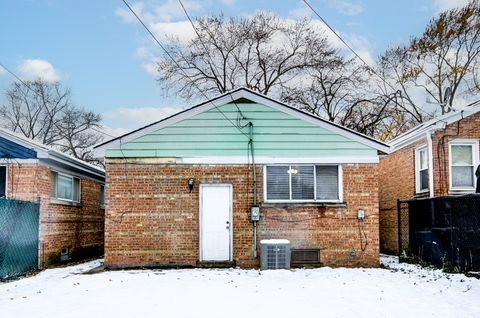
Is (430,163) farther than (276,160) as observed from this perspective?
Yes

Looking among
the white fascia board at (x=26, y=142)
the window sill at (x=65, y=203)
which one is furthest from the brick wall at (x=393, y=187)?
the white fascia board at (x=26, y=142)

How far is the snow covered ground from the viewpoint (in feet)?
27.3

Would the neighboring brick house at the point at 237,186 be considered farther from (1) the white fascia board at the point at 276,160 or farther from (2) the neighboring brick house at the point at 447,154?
(2) the neighboring brick house at the point at 447,154

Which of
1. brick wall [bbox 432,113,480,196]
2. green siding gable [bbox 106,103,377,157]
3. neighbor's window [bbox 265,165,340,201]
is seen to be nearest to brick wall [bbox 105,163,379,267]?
neighbor's window [bbox 265,165,340,201]

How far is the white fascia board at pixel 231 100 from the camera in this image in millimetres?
14062

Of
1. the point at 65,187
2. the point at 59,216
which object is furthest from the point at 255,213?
the point at 65,187

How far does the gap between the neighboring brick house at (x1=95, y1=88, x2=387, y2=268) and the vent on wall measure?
2.3 inches

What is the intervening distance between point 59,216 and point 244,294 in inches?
324

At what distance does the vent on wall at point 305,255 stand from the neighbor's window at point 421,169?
16.1 ft

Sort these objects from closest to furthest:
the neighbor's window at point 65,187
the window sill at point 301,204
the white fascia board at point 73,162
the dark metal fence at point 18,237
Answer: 1. the dark metal fence at point 18,237
2. the window sill at point 301,204
3. the white fascia board at point 73,162
4. the neighbor's window at point 65,187

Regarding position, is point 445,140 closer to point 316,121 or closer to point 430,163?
point 430,163

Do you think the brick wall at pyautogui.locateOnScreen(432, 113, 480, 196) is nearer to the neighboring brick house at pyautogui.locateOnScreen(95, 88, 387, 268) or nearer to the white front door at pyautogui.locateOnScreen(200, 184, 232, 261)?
the neighboring brick house at pyautogui.locateOnScreen(95, 88, 387, 268)

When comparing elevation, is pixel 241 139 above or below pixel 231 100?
below

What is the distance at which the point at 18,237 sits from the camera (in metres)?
13.3
